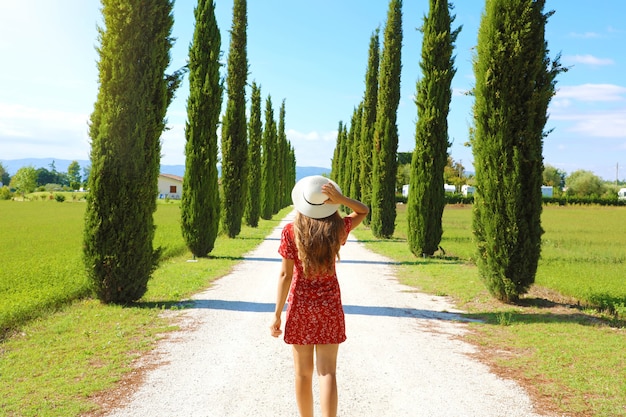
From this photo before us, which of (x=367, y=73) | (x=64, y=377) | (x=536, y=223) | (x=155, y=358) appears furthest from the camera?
(x=367, y=73)

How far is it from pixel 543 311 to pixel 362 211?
5876mm

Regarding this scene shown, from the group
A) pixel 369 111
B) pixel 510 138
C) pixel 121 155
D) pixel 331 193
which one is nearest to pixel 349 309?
pixel 510 138

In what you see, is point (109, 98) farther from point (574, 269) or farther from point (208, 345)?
point (574, 269)

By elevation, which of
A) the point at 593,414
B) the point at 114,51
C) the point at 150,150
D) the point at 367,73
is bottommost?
the point at 593,414

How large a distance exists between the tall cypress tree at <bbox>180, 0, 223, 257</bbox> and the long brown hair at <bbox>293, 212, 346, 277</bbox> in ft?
40.1

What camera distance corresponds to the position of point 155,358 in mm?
5883

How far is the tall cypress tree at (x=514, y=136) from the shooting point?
359 inches

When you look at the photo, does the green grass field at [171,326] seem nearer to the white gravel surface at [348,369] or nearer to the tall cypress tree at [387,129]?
the white gravel surface at [348,369]

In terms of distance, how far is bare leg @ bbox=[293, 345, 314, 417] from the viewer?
381 cm

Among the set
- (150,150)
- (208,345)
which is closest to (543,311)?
(208,345)

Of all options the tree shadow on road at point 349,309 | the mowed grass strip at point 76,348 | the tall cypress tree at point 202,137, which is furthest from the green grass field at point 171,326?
the tall cypress tree at point 202,137

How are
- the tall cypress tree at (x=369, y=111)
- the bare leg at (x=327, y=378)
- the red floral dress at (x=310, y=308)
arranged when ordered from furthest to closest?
the tall cypress tree at (x=369, y=111)
the red floral dress at (x=310, y=308)
the bare leg at (x=327, y=378)

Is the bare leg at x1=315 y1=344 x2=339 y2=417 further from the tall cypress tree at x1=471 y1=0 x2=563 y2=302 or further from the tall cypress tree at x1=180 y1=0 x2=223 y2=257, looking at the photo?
the tall cypress tree at x1=180 y1=0 x2=223 y2=257

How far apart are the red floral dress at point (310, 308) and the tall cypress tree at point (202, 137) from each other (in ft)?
39.7
